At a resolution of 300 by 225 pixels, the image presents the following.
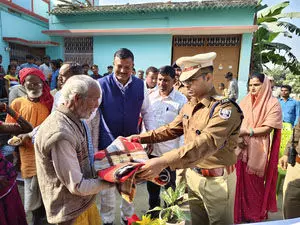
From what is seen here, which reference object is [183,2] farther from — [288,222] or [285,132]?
[288,222]

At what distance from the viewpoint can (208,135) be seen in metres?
1.67

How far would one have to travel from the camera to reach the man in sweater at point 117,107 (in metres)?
2.58

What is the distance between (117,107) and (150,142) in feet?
2.13

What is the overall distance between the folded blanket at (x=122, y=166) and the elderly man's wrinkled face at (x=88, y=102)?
13.0 inches

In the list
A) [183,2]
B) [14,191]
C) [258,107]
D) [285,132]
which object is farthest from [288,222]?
[183,2]

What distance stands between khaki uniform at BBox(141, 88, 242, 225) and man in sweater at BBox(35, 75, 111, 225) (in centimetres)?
61

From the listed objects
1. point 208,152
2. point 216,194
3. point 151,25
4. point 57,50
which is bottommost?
point 216,194

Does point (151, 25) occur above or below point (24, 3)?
below

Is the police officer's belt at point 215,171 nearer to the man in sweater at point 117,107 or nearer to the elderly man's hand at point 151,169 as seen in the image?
the elderly man's hand at point 151,169

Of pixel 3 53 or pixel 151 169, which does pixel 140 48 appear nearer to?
pixel 3 53

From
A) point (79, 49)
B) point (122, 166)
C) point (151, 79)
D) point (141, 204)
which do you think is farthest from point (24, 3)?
point (122, 166)

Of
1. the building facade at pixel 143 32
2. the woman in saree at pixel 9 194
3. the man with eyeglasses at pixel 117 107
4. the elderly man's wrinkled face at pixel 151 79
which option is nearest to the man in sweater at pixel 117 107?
the man with eyeglasses at pixel 117 107

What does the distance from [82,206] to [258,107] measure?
245 centimetres

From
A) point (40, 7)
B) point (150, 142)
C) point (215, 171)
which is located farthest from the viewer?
point (40, 7)
